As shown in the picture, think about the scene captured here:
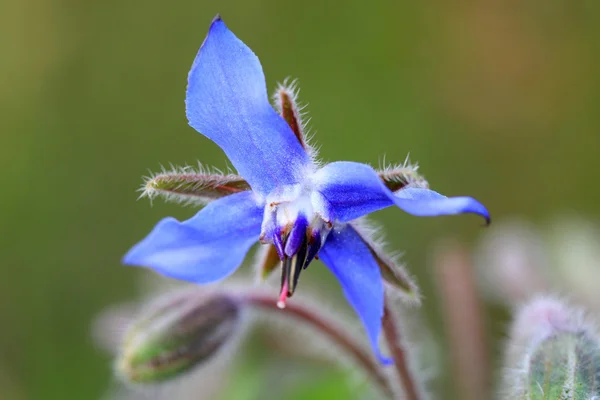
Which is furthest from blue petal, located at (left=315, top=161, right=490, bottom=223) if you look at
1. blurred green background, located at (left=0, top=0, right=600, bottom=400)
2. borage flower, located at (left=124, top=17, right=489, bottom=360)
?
blurred green background, located at (left=0, top=0, right=600, bottom=400)


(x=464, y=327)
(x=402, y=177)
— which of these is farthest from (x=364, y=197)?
(x=464, y=327)

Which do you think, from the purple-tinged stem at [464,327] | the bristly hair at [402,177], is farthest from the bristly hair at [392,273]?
the purple-tinged stem at [464,327]

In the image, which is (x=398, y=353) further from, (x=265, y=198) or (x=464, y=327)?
(x=464, y=327)

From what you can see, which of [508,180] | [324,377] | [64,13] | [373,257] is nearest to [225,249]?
[373,257]

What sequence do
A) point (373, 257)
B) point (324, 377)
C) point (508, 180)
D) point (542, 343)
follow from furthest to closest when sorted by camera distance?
point (508, 180) < point (324, 377) < point (542, 343) < point (373, 257)

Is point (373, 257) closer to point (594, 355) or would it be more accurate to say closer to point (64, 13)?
point (594, 355)

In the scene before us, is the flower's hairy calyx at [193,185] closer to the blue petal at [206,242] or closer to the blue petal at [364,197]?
the blue petal at [206,242]
